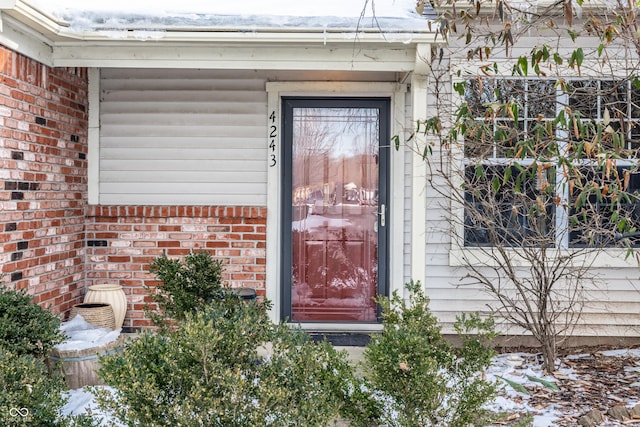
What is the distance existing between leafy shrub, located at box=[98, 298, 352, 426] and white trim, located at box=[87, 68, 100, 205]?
304cm

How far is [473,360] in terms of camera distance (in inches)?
112

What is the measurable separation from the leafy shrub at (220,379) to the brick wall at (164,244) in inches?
105

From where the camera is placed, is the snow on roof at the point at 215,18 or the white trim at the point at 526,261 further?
the white trim at the point at 526,261

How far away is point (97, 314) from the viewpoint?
4.42 metres

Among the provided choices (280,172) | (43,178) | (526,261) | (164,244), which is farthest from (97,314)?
(526,261)

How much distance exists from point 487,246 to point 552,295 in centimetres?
73

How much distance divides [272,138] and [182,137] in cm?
82

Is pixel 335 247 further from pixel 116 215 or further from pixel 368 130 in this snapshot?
pixel 116 215

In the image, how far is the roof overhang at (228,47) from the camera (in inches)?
153

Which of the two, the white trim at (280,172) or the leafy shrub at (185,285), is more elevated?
the white trim at (280,172)

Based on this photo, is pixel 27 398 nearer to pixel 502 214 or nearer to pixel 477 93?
pixel 502 214

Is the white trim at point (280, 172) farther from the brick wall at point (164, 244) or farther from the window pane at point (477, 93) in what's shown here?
the window pane at point (477, 93)

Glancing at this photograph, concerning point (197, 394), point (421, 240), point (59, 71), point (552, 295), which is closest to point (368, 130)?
point (421, 240)

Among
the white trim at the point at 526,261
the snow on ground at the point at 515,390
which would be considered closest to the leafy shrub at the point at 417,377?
the snow on ground at the point at 515,390
